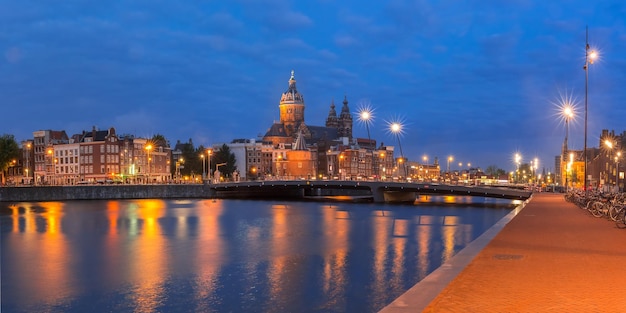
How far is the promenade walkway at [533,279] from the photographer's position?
10.3m

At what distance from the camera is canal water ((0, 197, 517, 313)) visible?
19984mm

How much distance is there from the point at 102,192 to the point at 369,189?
45.5 m

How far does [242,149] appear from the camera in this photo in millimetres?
165875

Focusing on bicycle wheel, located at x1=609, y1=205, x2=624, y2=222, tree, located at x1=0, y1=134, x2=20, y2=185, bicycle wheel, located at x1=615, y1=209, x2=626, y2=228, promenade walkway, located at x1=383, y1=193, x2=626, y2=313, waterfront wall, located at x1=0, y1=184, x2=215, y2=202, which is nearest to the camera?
promenade walkway, located at x1=383, y1=193, x2=626, y2=313

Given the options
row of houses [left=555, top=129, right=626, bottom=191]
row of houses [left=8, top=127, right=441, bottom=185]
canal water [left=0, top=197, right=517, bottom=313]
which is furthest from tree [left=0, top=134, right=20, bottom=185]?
row of houses [left=555, top=129, right=626, bottom=191]

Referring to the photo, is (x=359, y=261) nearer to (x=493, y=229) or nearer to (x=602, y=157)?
(x=493, y=229)

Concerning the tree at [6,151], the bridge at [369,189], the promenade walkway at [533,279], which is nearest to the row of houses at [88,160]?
the tree at [6,151]

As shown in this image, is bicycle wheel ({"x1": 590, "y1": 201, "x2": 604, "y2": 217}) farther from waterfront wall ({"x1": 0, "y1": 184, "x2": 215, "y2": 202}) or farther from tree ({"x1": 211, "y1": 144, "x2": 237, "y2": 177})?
tree ({"x1": 211, "y1": 144, "x2": 237, "y2": 177})

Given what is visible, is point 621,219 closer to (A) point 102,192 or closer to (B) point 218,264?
(B) point 218,264

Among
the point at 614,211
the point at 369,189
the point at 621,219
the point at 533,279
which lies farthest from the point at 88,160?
the point at 533,279

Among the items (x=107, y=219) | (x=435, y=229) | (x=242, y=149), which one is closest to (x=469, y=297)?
(x=435, y=229)

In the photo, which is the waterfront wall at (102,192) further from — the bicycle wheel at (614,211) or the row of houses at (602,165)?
the bicycle wheel at (614,211)

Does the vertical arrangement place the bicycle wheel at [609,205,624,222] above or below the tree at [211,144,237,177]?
below

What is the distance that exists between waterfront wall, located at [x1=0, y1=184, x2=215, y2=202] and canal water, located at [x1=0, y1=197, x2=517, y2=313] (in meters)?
48.6
